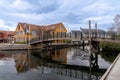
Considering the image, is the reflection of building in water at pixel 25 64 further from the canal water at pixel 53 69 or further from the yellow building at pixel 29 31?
the yellow building at pixel 29 31

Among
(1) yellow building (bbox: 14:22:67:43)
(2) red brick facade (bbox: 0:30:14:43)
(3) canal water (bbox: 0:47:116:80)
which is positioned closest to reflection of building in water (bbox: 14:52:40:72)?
(3) canal water (bbox: 0:47:116:80)

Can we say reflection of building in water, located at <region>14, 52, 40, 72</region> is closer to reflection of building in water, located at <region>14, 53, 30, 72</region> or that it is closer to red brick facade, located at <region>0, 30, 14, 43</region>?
reflection of building in water, located at <region>14, 53, 30, 72</region>

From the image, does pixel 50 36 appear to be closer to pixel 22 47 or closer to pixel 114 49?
pixel 22 47

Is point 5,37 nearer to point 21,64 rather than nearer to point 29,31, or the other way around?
point 29,31

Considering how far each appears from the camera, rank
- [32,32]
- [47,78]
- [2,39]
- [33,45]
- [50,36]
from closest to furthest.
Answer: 1. [47,78]
2. [50,36]
3. [33,45]
4. [32,32]
5. [2,39]

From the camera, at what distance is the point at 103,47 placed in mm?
43031

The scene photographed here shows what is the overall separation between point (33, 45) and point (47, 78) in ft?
133

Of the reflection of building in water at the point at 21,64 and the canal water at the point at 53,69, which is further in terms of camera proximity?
the reflection of building in water at the point at 21,64

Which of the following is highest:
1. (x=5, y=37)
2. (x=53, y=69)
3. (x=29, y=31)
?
(x=29, y=31)

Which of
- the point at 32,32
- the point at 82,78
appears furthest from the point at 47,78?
the point at 32,32

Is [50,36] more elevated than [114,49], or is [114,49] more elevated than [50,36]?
[50,36]

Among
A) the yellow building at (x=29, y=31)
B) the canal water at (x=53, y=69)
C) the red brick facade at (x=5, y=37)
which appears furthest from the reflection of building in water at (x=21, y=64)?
the red brick facade at (x=5, y=37)

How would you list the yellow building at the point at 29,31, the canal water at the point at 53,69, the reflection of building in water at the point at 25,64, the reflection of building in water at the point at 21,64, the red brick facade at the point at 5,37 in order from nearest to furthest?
the canal water at the point at 53,69 < the reflection of building in water at the point at 21,64 < the reflection of building in water at the point at 25,64 < the yellow building at the point at 29,31 < the red brick facade at the point at 5,37

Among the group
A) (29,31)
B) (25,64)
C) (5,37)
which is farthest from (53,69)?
(5,37)
